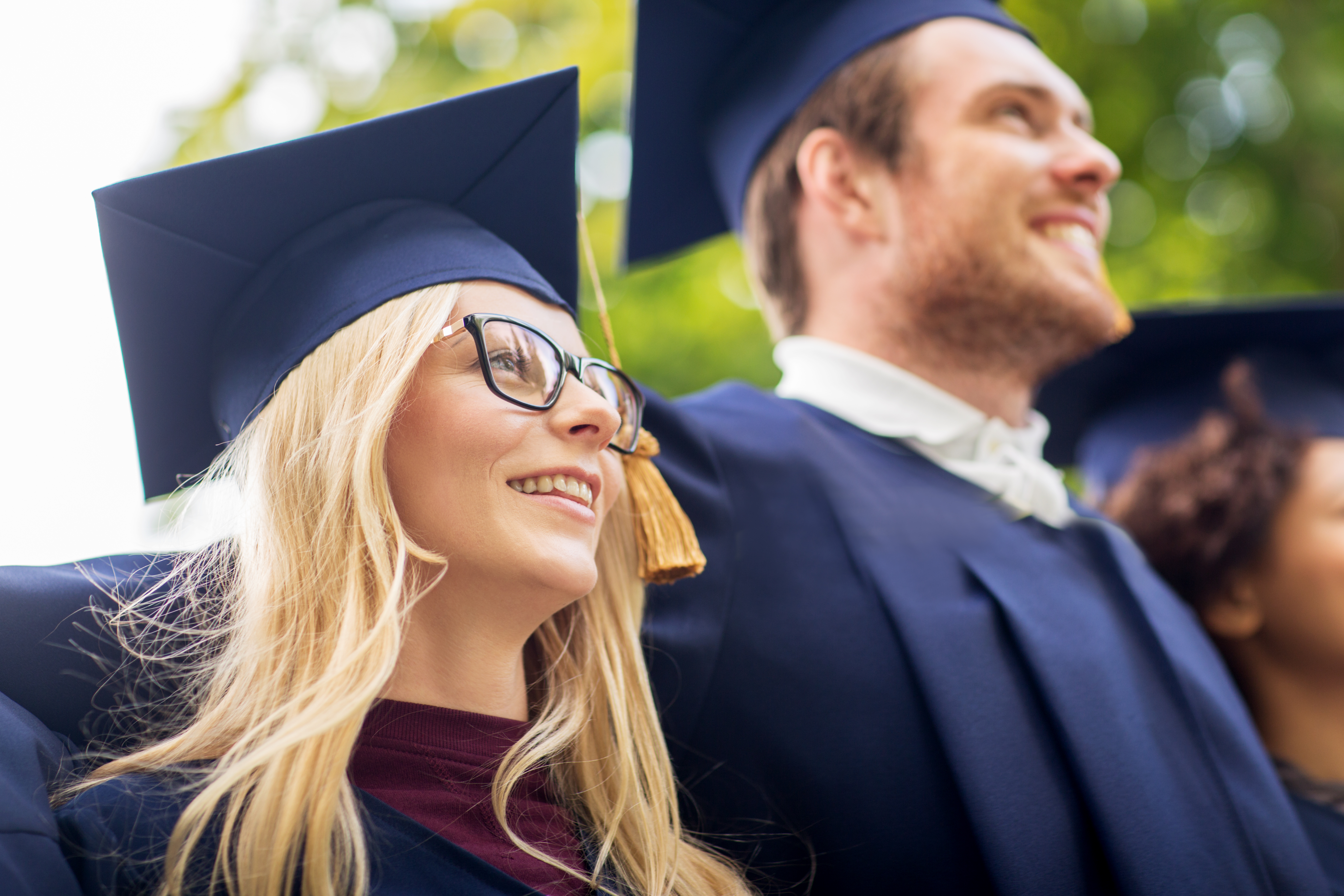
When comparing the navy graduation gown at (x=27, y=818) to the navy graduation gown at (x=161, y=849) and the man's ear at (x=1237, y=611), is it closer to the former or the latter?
the navy graduation gown at (x=161, y=849)

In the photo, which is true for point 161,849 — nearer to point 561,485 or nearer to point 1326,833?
point 561,485

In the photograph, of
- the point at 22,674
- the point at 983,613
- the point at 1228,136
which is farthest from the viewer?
the point at 1228,136

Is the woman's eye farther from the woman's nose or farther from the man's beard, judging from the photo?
the man's beard

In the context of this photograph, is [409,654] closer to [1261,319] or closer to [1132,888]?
[1132,888]

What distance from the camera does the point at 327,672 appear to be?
55.0 inches

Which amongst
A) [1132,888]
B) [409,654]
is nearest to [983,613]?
[1132,888]

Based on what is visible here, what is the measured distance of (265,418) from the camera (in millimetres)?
1552

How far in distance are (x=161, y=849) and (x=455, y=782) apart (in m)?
0.38

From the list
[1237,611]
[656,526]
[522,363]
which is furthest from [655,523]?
[1237,611]

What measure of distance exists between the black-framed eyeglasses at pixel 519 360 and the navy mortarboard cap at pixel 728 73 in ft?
4.50

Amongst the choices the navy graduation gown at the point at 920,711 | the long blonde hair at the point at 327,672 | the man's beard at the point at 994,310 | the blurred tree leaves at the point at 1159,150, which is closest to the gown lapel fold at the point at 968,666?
the navy graduation gown at the point at 920,711

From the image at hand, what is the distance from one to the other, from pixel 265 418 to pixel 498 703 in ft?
1.81

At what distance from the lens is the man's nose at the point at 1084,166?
8.20 ft

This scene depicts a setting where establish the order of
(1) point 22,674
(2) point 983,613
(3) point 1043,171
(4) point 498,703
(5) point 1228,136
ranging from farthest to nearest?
1. (5) point 1228,136
2. (3) point 1043,171
3. (2) point 983,613
4. (4) point 498,703
5. (1) point 22,674
